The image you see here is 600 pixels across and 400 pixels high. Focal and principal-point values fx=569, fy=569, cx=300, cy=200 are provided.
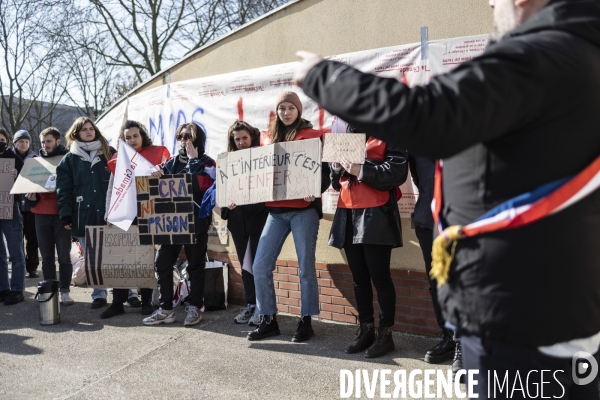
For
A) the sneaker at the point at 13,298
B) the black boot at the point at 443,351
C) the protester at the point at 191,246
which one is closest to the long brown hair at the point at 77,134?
the protester at the point at 191,246

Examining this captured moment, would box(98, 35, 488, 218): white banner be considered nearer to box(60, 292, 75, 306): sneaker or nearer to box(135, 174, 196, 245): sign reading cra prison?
box(135, 174, 196, 245): sign reading cra prison

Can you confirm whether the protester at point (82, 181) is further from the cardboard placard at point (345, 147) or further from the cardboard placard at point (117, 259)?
the cardboard placard at point (345, 147)

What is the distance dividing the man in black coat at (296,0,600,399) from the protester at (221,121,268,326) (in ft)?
12.5

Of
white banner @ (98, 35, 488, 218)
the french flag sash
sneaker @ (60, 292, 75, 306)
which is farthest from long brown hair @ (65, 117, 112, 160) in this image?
the french flag sash

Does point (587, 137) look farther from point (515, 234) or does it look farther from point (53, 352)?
point (53, 352)

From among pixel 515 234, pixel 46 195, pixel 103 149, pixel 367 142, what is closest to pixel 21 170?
pixel 46 195

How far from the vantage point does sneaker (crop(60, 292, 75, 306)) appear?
6691 mm

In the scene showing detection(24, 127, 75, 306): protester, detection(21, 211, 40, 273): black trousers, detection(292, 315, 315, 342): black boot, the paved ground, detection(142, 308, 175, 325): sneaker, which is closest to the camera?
the paved ground

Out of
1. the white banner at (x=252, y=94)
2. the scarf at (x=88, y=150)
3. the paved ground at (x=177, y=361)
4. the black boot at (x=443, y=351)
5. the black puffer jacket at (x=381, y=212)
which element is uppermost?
the white banner at (x=252, y=94)

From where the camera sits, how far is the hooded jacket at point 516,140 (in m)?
1.43

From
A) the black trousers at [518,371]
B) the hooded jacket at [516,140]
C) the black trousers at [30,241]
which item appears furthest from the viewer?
the black trousers at [30,241]

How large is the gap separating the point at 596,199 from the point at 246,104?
4.93 meters

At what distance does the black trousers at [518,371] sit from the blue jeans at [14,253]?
6.64 metres

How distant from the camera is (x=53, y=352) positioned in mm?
4969
